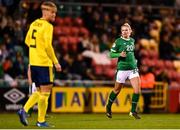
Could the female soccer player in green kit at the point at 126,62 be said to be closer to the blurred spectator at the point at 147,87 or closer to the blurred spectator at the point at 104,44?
the blurred spectator at the point at 147,87

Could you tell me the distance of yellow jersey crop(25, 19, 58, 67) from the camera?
42.5 ft

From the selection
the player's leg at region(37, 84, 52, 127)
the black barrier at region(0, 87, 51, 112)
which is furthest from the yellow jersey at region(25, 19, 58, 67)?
the black barrier at region(0, 87, 51, 112)

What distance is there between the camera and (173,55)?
25953 mm

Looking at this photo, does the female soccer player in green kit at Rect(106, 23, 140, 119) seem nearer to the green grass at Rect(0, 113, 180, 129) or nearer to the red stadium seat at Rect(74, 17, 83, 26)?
the green grass at Rect(0, 113, 180, 129)

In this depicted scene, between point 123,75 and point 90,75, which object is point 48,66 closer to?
point 123,75

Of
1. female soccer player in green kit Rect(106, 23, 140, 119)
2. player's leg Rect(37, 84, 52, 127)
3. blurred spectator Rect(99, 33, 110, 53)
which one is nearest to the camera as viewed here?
player's leg Rect(37, 84, 52, 127)

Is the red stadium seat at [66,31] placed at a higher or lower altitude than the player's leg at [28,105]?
higher

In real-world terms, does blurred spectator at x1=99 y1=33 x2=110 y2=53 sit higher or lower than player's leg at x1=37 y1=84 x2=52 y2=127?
higher

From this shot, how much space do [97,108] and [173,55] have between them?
581cm

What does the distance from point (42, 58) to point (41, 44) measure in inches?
10.4

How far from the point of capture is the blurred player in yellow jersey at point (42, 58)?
509 inches

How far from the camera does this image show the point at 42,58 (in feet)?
42.9

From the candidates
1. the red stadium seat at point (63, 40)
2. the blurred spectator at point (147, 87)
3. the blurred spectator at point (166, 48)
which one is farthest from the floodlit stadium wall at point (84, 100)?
the blurred spectator at point (166, 48)

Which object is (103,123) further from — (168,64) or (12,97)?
(168,64)
